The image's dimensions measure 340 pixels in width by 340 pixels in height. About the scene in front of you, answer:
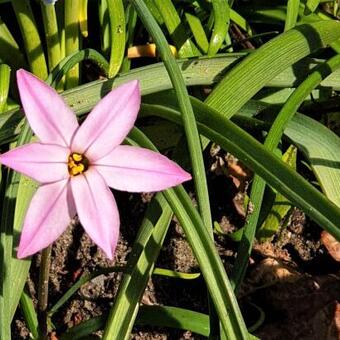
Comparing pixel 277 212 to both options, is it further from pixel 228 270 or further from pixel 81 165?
pixel 81 165

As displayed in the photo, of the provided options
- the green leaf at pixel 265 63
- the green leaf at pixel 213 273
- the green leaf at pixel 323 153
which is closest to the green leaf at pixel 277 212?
the green leaf at pixel 323 153

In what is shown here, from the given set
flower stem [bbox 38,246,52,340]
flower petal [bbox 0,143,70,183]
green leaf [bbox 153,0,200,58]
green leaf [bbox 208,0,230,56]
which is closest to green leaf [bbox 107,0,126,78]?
green leaf [bbox 153,0,200,58]

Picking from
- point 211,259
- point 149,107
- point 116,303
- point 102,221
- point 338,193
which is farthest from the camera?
point 338,193

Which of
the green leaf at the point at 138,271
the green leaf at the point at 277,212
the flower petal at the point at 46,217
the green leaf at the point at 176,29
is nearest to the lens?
the flower petal at the point at 46,217

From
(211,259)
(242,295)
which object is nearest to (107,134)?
(211,259)

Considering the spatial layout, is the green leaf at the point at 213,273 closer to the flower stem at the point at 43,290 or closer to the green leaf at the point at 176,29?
the flower stem at the point at 43,290

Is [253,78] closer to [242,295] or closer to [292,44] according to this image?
[292,44]

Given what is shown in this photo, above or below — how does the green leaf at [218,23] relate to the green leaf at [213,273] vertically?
above
